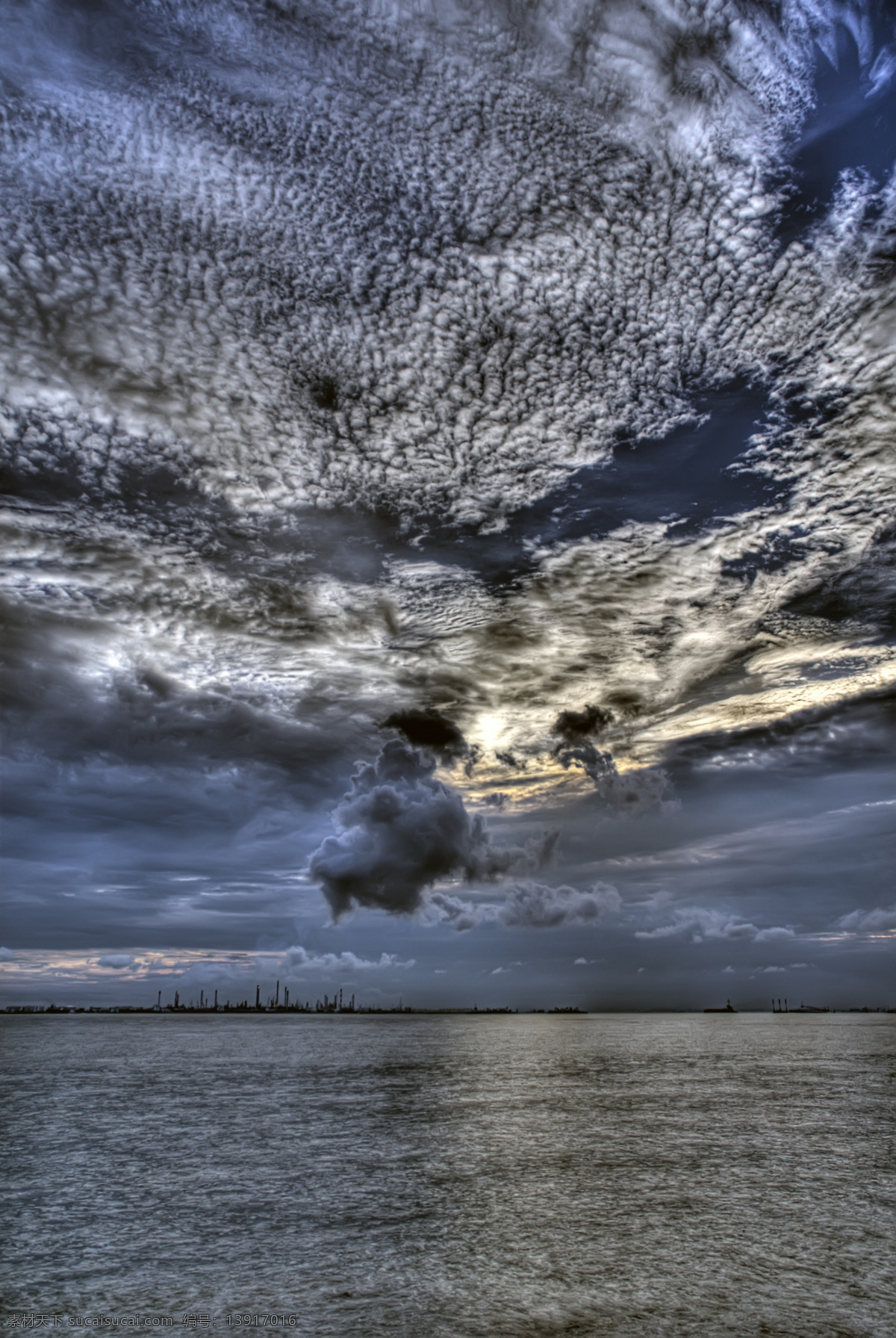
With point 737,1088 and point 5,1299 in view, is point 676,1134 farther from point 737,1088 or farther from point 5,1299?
point 5,1299

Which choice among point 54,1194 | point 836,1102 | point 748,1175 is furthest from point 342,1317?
point 836,1102

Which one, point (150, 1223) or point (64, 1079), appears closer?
point (150, 1223)

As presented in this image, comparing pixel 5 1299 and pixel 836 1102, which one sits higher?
pixel 5 1299

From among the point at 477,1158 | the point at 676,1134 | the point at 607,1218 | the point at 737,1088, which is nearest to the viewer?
the point at 607,1218

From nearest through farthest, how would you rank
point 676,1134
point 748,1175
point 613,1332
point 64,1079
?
point 613,1332 → point 748,1175 → point 676,1134 → point 64,1079

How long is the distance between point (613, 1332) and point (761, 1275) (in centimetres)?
542

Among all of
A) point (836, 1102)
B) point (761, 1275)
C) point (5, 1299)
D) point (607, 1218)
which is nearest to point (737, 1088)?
point (836, 1102)

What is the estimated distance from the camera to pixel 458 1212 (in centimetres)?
2350

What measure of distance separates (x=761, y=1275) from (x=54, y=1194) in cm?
2226

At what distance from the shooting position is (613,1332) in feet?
47.9

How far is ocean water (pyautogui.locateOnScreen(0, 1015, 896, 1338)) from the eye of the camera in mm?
16000

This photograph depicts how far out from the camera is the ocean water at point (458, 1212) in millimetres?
16000

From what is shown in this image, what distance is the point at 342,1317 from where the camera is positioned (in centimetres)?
1538

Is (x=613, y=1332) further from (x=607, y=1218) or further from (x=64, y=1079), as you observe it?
(x=64, y=1079)
